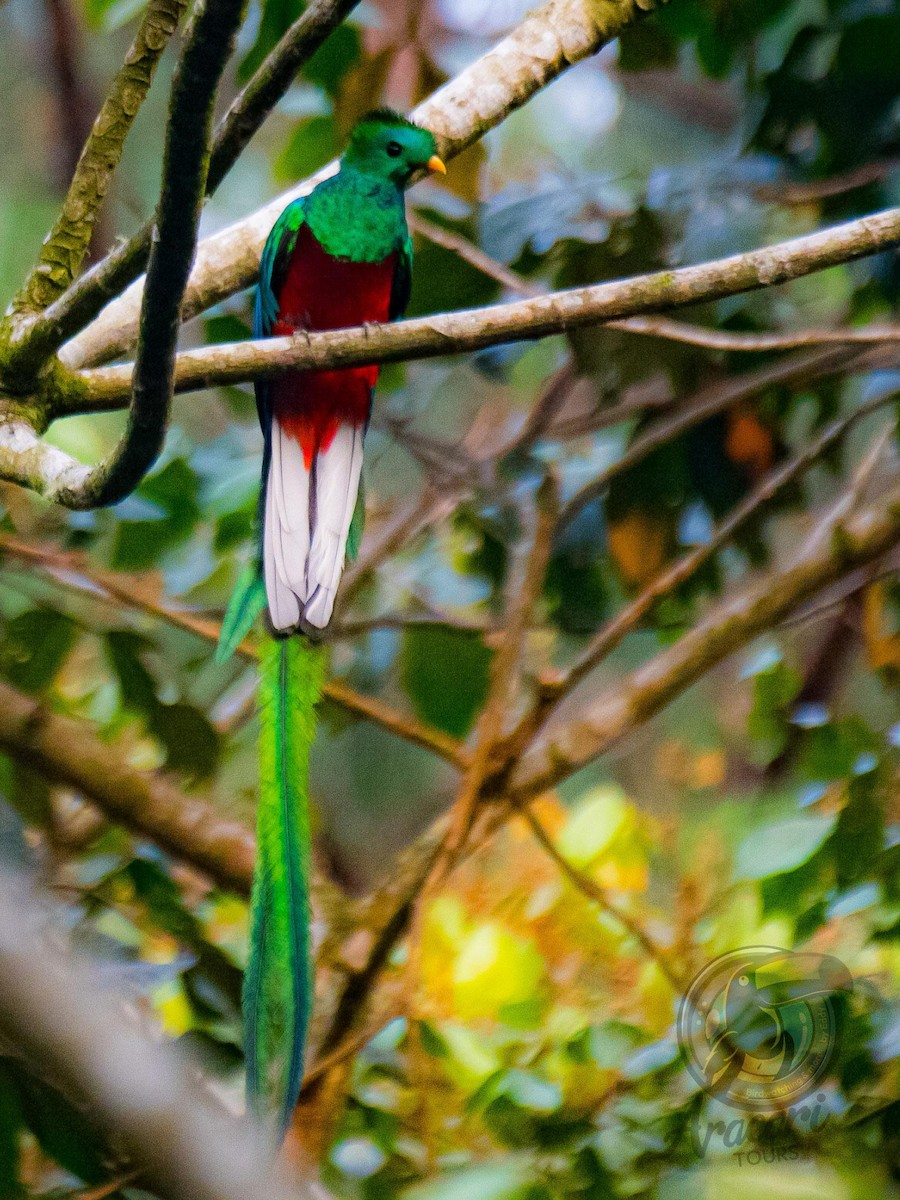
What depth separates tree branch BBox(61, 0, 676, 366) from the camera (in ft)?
4.50

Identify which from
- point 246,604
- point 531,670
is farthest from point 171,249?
point 531,670

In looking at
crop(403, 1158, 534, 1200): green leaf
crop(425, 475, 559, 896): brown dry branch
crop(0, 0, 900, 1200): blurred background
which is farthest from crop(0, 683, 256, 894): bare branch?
crop(403, 1158, 534, 1200): green leaf

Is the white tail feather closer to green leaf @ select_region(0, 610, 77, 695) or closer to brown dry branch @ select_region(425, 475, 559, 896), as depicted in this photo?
brown dry branch @ select_region(425, 475, 559, 896)

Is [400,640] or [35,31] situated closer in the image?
[400,640]

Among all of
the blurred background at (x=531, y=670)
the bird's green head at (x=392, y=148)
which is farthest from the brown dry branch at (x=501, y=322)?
the bird's green head at (x=392, y=148)

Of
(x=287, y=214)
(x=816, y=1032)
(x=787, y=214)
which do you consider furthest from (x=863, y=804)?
(x=787, y=214)

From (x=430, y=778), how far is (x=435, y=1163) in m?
1.10

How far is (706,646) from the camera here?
5.56 ft

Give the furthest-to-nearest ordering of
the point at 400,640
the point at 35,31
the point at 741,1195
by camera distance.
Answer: the point at 35,31, the point at 400,640, the point at 741,1195

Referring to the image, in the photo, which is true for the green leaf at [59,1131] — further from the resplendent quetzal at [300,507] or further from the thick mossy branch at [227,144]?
the thick mossy branch at [227,144]

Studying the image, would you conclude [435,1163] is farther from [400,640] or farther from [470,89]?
[470,89]

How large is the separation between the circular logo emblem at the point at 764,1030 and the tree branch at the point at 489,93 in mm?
894

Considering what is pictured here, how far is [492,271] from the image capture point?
1.63 metres

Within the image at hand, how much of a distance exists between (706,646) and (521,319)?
796 millimetres
